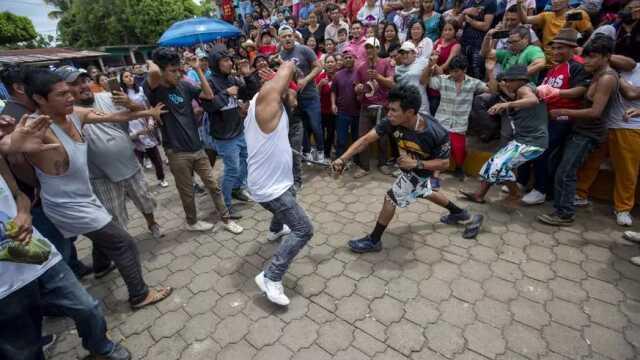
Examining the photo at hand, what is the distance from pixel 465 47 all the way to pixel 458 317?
15.8 ft

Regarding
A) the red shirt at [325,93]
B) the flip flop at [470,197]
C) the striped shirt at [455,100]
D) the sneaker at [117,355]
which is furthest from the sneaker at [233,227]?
the striped shirt at [455,100]

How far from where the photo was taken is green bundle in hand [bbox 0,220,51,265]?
1.79 m

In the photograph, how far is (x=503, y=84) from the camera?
12.5 ft

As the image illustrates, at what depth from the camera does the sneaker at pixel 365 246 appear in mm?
3578

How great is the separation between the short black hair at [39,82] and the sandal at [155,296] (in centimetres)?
189

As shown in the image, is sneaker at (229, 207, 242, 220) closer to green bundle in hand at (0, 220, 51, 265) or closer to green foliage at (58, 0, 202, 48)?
green bundle in hand at (0, 220, 51, 265)

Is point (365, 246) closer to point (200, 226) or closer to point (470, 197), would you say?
point (470, 197)

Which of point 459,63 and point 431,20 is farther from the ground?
point 431,20

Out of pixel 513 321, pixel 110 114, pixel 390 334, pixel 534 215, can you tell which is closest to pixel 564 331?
pixel 513 321

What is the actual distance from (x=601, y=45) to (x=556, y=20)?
208 centimetres

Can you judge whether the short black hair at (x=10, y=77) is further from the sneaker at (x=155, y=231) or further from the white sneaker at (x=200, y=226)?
the white sneaker at (x=200, y=226)

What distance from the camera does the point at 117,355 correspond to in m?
2.53

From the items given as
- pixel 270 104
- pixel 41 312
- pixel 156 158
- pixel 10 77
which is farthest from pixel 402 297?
pixel 156 158

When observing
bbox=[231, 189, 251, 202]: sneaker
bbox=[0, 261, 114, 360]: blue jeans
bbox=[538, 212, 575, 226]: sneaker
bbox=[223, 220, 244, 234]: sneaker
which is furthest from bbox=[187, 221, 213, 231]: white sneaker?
bbox=[538, 212, 575, 226]: sneaker
